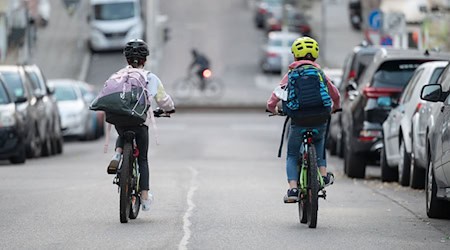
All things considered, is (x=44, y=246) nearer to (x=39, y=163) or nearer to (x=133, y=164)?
(x=133, y=164)

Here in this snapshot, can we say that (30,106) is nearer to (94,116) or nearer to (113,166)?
(94,116)

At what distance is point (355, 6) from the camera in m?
78.6

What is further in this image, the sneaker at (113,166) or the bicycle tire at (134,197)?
the bicycle tire at (134,197)

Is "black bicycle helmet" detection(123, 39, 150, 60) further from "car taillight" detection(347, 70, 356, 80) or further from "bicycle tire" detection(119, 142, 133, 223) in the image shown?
"car taillight" detection(347, 70, 356, 80)

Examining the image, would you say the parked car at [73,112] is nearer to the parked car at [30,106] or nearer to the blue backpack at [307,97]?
the parked car at [30,106]

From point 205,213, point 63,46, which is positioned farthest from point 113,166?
point 63,46

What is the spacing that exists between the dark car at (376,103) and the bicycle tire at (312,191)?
26.9 ft

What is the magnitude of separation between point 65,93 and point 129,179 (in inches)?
988

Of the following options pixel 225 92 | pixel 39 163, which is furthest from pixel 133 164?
pixel 225 92

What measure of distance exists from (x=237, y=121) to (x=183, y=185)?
27576 mm

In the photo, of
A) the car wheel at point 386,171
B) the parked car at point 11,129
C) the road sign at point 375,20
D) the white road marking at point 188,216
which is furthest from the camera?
the road sign at point 375,20

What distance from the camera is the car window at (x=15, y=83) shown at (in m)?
27.1

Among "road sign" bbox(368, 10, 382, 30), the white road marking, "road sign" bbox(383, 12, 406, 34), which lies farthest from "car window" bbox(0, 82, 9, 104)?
"road sign" bbox(368, 10, 382, 30)

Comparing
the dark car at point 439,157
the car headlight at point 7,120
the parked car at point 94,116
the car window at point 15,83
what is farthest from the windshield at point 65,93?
the dark car at point 439,157
